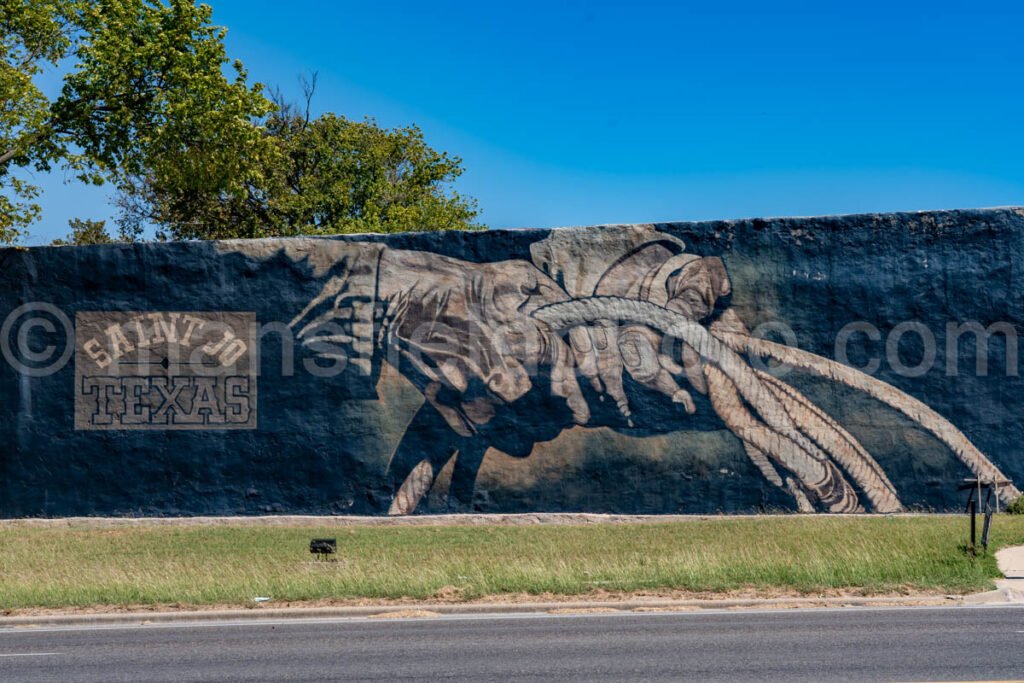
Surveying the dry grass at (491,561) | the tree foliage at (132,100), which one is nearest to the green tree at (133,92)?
the tree foliage at (132,100)

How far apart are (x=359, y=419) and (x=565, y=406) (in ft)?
11.3

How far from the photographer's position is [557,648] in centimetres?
941

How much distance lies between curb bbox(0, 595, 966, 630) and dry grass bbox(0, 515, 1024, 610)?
38 centimetres

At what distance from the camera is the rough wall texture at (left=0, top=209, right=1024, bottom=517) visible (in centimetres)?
1892

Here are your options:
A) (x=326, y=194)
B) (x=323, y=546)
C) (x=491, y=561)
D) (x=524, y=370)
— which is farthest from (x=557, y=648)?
(x=326, y=194)

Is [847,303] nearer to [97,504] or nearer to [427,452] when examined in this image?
[427,452]

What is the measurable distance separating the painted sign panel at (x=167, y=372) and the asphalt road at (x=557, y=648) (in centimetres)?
854

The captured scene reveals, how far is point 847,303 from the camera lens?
749 inches

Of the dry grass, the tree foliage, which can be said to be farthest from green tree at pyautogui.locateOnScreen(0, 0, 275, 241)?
the dry grass

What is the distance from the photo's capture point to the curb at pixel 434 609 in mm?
11398

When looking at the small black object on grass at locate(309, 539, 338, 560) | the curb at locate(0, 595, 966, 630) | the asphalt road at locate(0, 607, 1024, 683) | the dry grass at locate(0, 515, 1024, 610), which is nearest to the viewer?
the asphalt road at locate(0, 607, 1024, 683)

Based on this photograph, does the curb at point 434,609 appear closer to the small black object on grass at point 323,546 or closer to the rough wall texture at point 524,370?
the small black object on grass at point 323,546

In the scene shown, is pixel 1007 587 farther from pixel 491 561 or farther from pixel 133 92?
pixel 133 92

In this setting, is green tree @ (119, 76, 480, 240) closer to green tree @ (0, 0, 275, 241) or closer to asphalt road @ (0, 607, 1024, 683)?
green tree @ (0, 0, 275, 241)
